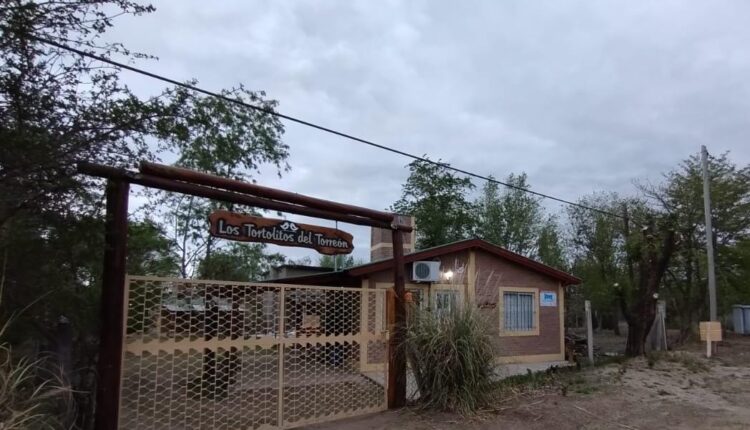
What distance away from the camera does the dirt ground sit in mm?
6480

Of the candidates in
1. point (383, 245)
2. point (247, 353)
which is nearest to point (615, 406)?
point (247, 353)

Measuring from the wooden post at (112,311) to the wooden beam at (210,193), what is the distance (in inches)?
5.3

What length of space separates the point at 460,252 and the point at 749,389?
6816mm

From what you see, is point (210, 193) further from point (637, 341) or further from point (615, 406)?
point (637, 341)

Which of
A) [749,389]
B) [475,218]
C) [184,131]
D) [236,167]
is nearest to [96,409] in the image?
[184,131]

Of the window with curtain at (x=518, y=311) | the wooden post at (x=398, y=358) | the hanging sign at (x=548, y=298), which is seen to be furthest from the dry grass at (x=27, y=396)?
the hanging sign at (x=548, y=298)

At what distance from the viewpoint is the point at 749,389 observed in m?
9.05

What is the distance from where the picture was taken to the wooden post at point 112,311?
486 cm

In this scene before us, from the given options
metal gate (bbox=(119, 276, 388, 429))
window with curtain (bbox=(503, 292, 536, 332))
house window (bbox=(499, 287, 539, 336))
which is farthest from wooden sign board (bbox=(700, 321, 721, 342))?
metal gate (bbox=(119, 276, 388, 429))

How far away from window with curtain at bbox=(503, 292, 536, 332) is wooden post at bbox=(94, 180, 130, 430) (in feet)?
37.0

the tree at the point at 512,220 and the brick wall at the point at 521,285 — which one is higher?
the tree at the point at 512,220

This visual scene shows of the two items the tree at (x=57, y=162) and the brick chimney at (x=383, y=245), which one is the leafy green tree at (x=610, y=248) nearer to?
the brick chimney at (x=383, y=245)

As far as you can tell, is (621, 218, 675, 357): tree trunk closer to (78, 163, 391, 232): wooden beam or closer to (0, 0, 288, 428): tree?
(78, 163, 391, 232): wooden beam

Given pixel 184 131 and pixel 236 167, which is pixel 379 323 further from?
pixel 236 167
